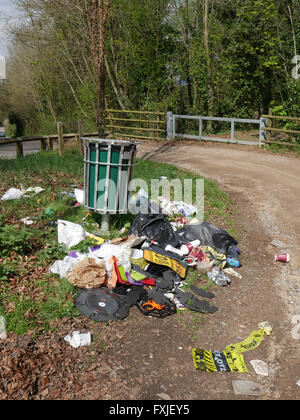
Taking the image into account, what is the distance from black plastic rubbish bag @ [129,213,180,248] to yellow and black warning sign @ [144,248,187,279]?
1.42 ft

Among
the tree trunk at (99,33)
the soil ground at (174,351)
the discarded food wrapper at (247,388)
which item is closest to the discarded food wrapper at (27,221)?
the soil ground at (174,351)

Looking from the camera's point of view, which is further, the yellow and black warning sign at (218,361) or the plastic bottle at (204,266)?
the plastic bottle at (204,266)

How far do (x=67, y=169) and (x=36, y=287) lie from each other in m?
5.09

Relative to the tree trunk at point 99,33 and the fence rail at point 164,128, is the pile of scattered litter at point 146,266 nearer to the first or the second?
the tree trunk at point 99,33

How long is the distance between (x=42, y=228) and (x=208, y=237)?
7.60ft

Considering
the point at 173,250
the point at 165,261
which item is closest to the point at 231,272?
the point at 173,250

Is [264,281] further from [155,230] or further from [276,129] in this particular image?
[276,129]

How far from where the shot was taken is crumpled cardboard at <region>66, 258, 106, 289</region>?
13.1 ft

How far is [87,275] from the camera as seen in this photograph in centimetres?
405

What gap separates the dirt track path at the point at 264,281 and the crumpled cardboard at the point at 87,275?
1.20 m

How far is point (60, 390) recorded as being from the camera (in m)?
2.78

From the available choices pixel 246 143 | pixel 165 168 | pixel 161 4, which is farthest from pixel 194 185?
pixel 161 4

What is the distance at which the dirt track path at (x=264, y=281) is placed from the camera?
310 cm
